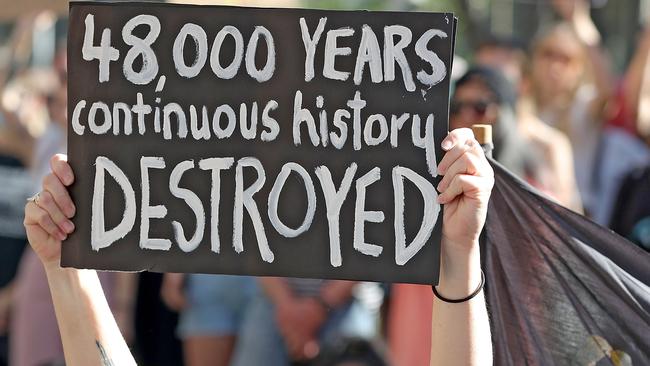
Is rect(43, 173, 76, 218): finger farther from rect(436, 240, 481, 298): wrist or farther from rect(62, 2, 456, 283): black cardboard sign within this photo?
rect(436, 240, 481, 298): wrist

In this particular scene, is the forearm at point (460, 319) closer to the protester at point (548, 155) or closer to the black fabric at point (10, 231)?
the protester at point (548, 155)

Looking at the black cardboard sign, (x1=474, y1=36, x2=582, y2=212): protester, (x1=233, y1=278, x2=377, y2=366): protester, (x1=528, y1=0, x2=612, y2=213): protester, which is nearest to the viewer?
the black cardboard sign

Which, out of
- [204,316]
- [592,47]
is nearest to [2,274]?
[204,316]

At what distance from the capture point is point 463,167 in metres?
2.33

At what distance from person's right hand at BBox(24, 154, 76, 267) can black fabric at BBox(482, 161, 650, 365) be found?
0.87 meters

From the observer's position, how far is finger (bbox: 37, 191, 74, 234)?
8.13ft

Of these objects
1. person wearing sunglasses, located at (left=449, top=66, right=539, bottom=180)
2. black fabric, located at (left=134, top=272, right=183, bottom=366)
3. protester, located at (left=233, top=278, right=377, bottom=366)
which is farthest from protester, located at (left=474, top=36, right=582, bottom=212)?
black fabric, located at (left=134, top=272, right=183, bottom=366)

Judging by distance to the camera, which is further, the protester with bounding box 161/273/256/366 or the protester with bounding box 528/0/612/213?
the protester with bounding box 528/0/612/213

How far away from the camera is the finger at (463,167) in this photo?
2320 millimetres

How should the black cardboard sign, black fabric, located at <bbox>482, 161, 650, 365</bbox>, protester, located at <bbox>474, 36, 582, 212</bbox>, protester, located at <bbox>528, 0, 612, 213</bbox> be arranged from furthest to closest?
protester, located at <bbox>528, 0, 612, 213</bbox>, protester, located at <bbox>474, 36, 582, 212</bbox>, black fabric, located at <bbox>482, 161, 650, 365</bbox>, the black cardboard sign

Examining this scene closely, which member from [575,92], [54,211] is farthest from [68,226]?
[575,92]

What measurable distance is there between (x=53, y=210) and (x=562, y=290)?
103 cm

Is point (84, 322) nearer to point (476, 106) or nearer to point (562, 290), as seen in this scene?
point (562, 290)

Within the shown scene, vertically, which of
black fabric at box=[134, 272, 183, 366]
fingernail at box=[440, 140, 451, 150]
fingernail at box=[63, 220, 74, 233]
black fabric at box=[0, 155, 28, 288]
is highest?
fingernail at box=[440, 140, 451, 150]
